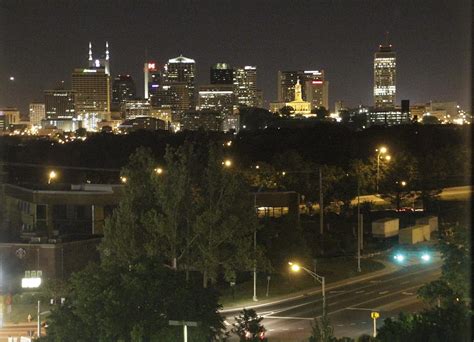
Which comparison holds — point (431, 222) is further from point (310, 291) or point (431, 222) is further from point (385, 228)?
point (310, 291)

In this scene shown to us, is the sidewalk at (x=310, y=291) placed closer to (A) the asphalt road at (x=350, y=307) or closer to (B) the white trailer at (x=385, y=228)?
(A) the asphalt road at (x=350, y=307)

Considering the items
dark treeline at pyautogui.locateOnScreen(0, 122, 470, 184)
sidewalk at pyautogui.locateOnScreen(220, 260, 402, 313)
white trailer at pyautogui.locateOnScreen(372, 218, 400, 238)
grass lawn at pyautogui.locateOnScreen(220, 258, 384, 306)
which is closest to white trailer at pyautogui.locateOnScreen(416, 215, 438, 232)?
white trailer at pyautogui.locateOnScreen(372, 218, 400, 238)

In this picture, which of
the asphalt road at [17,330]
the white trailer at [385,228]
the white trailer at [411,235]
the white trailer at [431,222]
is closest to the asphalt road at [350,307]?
the asphalt road at [17,330]

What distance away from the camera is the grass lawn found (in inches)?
1011

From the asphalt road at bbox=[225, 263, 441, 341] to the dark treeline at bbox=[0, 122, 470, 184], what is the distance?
2441 centimetres

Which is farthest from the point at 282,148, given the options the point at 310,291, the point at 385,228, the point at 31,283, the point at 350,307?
the point at 350,307

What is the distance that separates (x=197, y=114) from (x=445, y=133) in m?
110

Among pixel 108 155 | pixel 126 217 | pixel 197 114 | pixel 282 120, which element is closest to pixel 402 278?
pixel 126 217

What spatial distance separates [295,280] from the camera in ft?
90.0

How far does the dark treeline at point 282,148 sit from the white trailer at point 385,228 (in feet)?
50.9

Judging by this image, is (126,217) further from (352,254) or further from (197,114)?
(197,114)

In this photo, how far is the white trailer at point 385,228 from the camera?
35.2 metres

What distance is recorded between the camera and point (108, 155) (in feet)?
235

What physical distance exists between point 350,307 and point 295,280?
13.7ft
